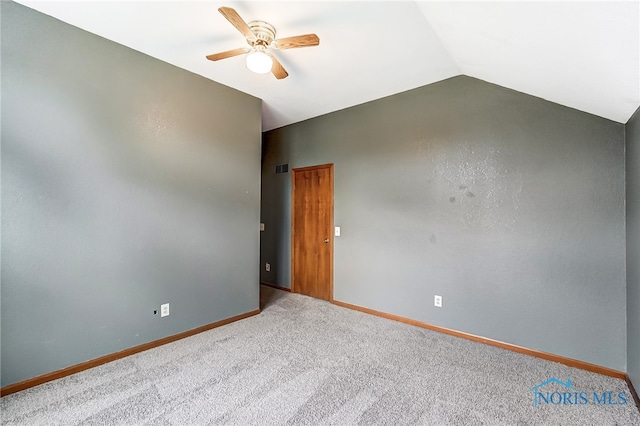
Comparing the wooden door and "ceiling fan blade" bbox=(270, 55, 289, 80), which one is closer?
"ceiling fan blade" bbox=(270, 55, 289, 80)

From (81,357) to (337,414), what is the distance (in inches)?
81.6

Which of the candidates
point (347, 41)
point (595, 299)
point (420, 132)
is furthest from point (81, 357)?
point (595, 299)

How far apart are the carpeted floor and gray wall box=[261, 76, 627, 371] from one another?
398mm

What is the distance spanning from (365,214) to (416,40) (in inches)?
77.8

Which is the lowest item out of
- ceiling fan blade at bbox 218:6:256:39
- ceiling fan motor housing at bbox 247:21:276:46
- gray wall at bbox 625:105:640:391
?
gray wall at bbox 625:105:640:391

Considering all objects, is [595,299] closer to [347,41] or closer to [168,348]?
[347,41]

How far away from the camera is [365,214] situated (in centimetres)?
364

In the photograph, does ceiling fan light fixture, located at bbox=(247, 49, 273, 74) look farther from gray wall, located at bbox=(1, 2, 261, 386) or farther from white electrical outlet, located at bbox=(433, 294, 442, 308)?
white electrical outlet, located at bbox=(433, 294, 442, 308)

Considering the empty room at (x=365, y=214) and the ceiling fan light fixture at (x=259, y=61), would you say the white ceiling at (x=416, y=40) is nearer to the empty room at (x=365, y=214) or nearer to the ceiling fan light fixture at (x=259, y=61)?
the empty room at (x=365, y=214)

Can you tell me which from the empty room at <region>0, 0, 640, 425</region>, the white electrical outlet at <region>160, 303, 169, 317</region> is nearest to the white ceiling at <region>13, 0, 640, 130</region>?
the empty room at <region>0, 0, 640, 425</region>

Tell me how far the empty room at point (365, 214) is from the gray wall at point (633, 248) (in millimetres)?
32

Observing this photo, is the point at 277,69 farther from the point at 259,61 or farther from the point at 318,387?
the point at 318,387

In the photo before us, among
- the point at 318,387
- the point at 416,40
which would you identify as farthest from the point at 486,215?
the point at 318,387

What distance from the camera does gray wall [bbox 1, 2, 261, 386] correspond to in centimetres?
197
